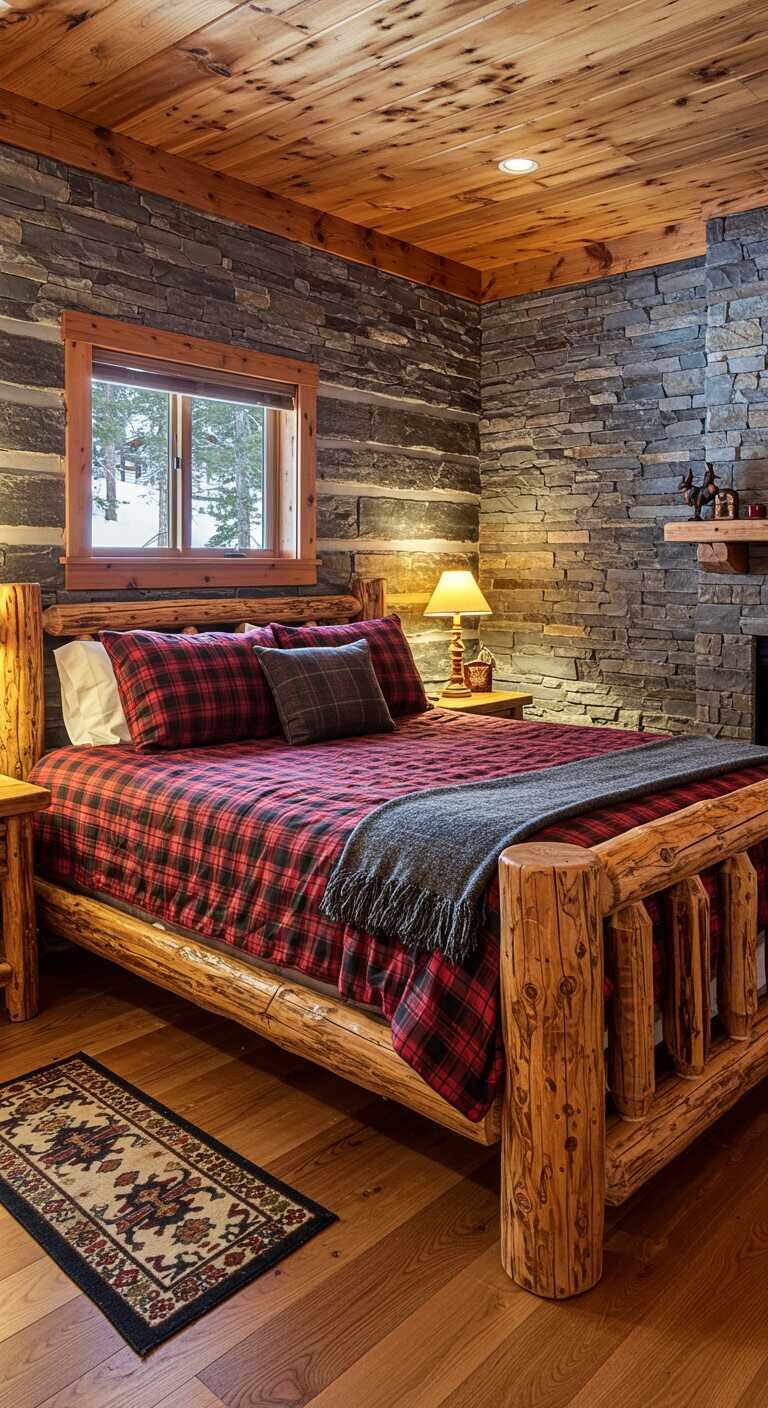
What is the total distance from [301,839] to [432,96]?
→ 2536mm

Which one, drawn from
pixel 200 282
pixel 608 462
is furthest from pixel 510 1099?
pixel 608 462

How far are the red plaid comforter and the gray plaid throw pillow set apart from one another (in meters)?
0.08

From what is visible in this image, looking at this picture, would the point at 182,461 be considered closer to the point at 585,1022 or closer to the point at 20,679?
the point at 20,679

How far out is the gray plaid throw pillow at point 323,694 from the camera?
3.46m

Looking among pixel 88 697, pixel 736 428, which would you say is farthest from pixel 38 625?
pixel 736 428

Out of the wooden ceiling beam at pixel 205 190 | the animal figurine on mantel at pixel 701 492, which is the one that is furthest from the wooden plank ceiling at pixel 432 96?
the animal figurine on mantel at pixel 701 492

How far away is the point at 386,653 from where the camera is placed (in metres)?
4.09

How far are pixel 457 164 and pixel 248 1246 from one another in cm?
371

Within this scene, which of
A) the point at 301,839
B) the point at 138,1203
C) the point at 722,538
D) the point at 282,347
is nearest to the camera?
the point at 138,1203

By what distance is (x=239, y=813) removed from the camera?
255 centimetres

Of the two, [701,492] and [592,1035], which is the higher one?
[701,492]

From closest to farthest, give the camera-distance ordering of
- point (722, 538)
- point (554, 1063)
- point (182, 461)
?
point (554, 1063), point (182, 461), point (722, 538)

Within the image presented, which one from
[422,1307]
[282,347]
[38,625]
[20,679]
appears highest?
Answer: [282,347]

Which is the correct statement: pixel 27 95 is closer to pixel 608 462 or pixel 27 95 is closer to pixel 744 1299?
pixel 608 462
